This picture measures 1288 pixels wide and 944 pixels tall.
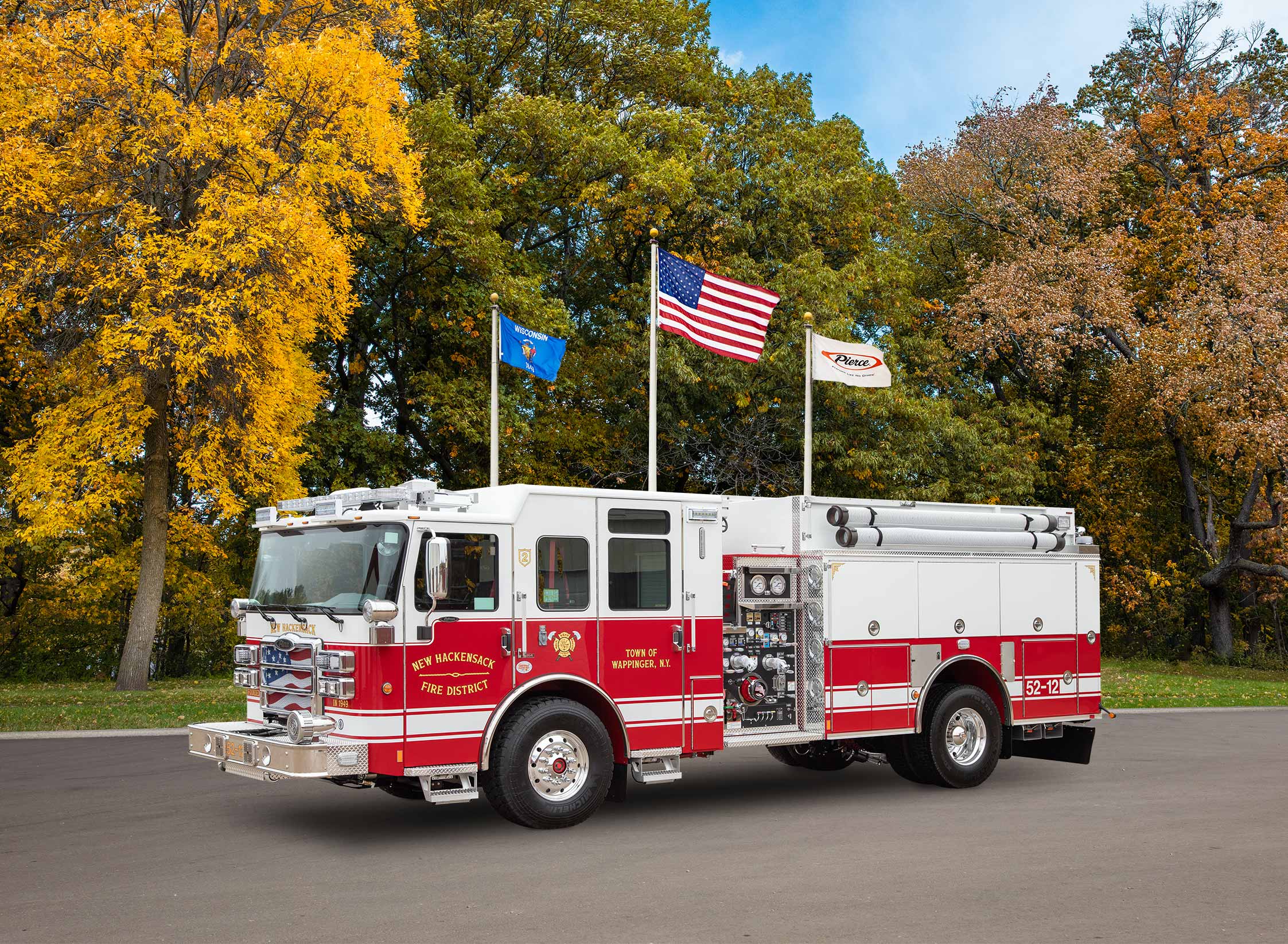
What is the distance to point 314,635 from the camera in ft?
32.2

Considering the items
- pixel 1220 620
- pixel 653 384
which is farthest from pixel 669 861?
pixel 1220 620

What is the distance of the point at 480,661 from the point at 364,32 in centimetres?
1789

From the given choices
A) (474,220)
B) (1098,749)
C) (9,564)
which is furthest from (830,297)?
(9,564)

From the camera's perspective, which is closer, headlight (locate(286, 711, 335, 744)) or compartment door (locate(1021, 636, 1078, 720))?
headlight (locate(286, 711, 335, 744))

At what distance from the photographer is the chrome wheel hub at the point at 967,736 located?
12.6 meters

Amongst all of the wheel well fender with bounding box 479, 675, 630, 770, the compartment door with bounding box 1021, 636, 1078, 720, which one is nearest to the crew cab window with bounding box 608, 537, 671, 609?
the wheel well fender with bounding box 479, 675, 630, 770

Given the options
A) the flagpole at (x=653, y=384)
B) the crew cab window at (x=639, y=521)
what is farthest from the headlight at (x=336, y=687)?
the flagpole at (x=653, y=384)

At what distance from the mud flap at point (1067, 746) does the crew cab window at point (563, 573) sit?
5.86 m

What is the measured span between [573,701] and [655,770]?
1.03m

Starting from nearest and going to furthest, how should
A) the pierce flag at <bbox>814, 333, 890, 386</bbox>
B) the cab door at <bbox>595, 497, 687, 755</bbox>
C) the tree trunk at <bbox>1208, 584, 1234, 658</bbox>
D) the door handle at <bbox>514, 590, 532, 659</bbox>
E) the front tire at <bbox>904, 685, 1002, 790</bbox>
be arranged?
the door handle at <bbox>514, 590, 532, 659</bbox> → the cab door at <bbox>595, 497, 687, 755</bbox> → the front tire at <bbox>904, 685, 1002, 790</bbox> → the pierce flag at <bbox>814, 333, 890, 386</bbox> → the tree trunk at <bbox>1208, 584, 1234, 658</bbox>

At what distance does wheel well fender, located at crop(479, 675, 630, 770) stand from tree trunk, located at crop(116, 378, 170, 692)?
51.4 ft

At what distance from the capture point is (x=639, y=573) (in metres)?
10.7

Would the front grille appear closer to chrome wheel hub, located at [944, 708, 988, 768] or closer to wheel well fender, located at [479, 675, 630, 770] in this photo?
wheel well fender, located at [479, 675, 630, 770]

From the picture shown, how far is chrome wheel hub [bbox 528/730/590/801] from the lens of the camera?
9.95 metres
